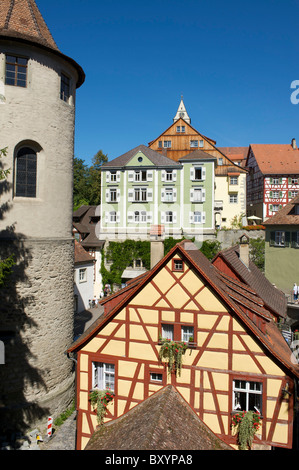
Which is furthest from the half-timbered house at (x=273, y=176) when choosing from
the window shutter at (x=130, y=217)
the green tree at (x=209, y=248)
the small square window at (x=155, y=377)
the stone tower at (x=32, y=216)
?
the small square window at (x=155, y=377)

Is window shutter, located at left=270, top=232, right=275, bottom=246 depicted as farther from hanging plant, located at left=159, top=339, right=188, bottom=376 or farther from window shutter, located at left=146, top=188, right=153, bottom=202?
hanging plant, located at left=159, top=339, right=188, bottom=376

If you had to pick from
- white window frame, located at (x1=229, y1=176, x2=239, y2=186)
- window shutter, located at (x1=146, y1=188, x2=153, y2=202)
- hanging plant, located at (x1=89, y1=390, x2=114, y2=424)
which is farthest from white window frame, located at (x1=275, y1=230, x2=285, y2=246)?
hanging plant, located at (x1=89, y1=390, x2=114, y2=424)

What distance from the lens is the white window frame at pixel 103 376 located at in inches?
380

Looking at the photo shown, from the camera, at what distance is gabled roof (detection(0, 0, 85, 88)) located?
37.5 feet

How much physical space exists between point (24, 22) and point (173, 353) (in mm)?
12879

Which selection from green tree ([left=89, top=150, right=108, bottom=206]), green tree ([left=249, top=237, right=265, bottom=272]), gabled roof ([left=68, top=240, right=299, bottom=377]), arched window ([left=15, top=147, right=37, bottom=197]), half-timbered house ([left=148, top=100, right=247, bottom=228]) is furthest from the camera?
green tree ([left=89, top=150, right=108, bottom=206])

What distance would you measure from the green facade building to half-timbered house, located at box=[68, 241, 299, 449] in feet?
70.7

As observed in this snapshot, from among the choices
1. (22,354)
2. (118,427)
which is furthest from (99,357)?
(22,354)

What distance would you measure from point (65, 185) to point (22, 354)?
265 inches

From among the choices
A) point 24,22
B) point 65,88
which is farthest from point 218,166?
point 24,22

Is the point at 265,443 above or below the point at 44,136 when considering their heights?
below

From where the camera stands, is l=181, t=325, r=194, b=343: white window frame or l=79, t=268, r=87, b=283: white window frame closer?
l=181, t=325, r=194, b=343: white window frame
